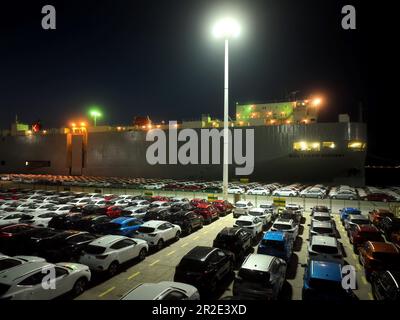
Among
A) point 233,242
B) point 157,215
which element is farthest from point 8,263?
point 157,215

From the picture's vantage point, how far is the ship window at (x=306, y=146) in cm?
4959

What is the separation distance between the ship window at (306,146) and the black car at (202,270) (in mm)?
45144

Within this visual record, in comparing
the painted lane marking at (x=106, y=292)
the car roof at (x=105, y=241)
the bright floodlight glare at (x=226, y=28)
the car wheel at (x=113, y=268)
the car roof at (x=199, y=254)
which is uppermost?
the bright floodlight glare at (x=226, y=28)

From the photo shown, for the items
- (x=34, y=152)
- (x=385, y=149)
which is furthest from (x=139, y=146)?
(x=385, y=149)

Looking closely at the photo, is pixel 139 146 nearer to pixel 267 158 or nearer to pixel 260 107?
pixel 267 158

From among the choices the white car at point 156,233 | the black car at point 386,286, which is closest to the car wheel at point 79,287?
the white car at point 156,233

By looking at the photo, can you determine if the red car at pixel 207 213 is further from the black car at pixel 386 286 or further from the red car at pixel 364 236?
the black car at pixel 386 286

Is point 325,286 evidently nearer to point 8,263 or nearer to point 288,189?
point 8,263

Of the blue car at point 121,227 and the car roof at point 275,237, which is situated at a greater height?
the car roof at point 275,237

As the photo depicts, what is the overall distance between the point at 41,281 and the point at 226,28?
1973 cm

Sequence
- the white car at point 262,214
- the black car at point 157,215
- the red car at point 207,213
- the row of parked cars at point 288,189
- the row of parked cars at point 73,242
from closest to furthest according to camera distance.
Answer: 1. the row of parked cars at point 73,242
2. the white car at point 262,214
3. the black car at point 157,215
4. the red car at point 207,213
5. the row of parked cars at point 288,189

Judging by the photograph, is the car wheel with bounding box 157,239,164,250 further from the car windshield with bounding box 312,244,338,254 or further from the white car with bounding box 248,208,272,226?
the car windshield with bounding box 312,244,338,254

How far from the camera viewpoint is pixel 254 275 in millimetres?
7980
